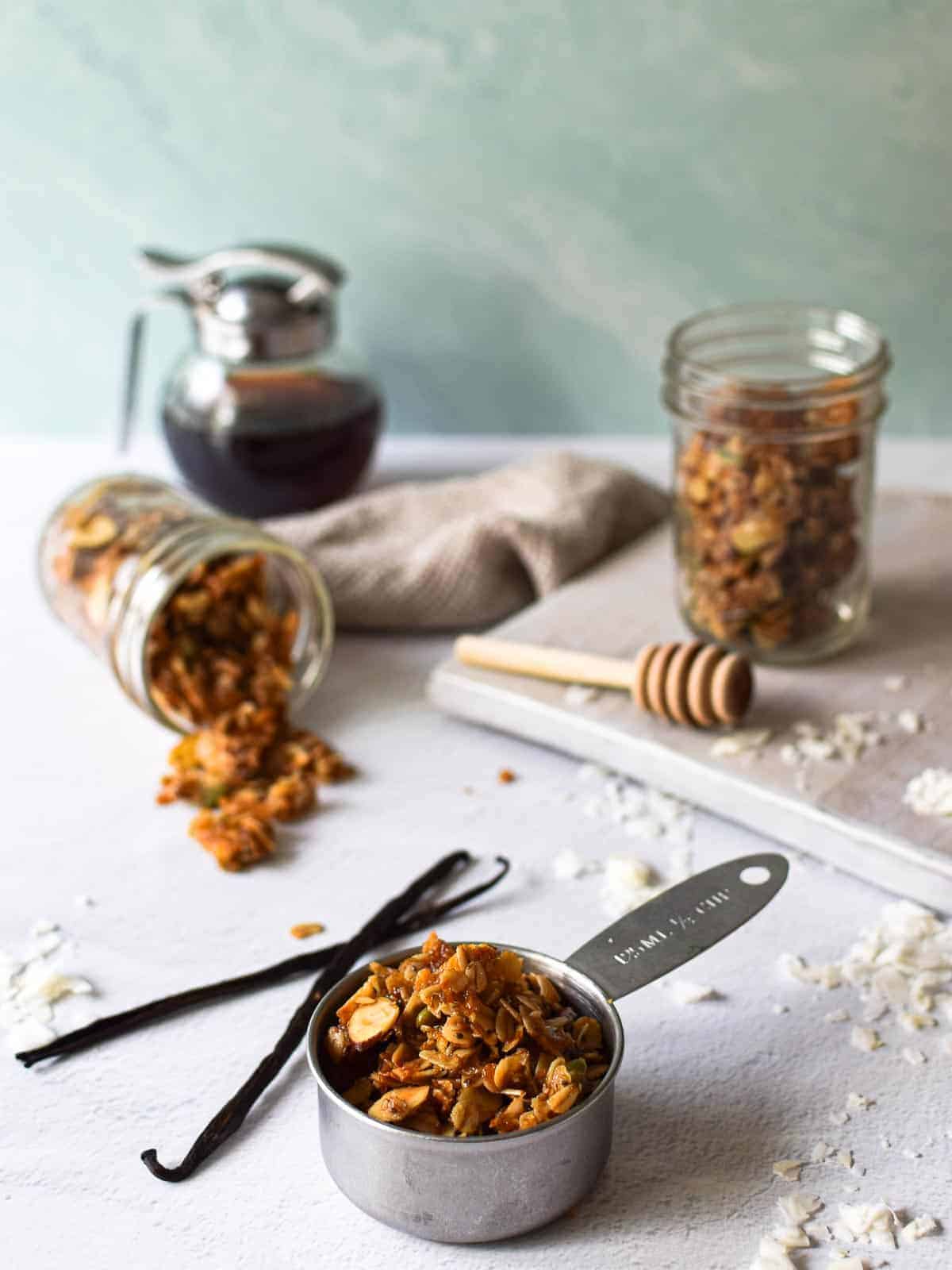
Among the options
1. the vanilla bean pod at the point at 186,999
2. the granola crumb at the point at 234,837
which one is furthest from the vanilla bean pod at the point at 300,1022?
the granola crumb at the point at 234,837

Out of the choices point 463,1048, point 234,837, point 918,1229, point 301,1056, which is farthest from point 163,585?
point 918,1229

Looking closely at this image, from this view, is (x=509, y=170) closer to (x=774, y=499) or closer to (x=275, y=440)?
(x=275, y=440)

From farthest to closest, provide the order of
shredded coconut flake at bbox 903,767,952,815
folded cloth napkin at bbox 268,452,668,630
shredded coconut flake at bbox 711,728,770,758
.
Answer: folded cloth napkin at bbox 268,452,668,630 < shredded coconut flake at bbox 711,728,770,758 < shredded coconut flake at bbox 903,767,952,815

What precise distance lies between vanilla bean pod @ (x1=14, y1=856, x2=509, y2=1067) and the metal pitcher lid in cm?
73

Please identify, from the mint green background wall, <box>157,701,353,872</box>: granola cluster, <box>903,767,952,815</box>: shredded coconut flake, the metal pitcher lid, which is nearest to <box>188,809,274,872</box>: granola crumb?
<box>157,701,353,872</box>: granola cluster

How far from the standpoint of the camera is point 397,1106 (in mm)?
784

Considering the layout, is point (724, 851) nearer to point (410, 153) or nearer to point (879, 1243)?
point (879, 1243)

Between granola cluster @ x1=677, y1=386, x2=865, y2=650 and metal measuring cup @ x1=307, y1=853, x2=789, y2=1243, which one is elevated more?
granola cluster @ x1=677, y1=386, x2=865, y2=650

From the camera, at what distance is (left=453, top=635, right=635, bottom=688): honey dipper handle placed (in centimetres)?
124

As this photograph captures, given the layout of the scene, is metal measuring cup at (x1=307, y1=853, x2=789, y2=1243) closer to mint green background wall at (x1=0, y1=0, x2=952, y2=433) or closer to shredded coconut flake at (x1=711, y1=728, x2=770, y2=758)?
shredded coconut flake at (x1=711, y1=728, x2=770, y2=758)

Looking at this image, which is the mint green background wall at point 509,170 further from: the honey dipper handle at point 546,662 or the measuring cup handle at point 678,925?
the measuring cup handle at point 678,925

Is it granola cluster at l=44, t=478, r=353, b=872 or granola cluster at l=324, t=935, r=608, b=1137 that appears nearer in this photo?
granola cluster at l=324, t=935, r=608, b=1137

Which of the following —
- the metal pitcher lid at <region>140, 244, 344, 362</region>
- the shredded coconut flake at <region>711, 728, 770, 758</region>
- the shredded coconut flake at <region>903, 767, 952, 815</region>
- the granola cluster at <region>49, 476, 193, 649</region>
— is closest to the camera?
the shredded coconut flake at <region>903, 767, 952, 815</region>

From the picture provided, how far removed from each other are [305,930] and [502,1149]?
316 mm
